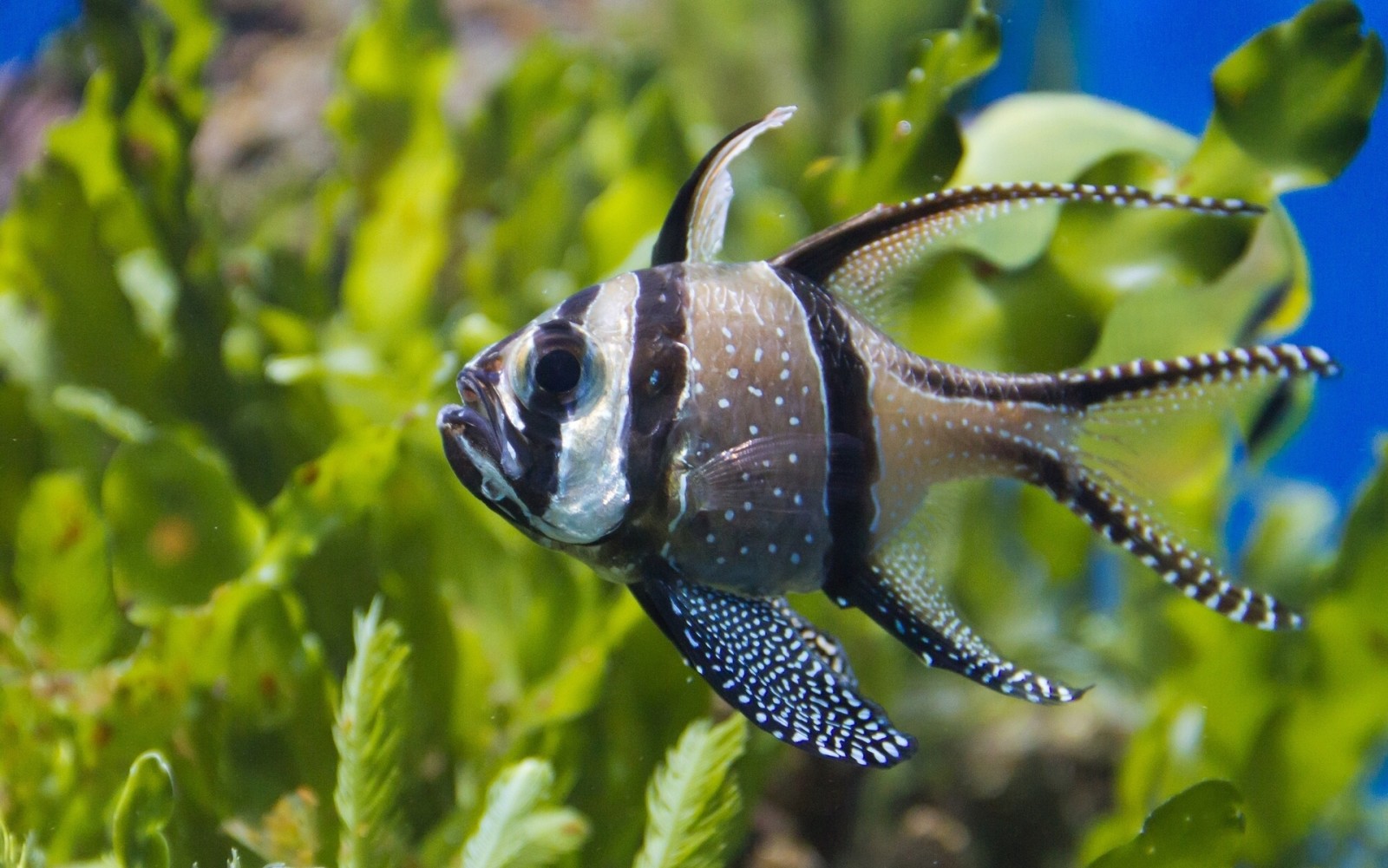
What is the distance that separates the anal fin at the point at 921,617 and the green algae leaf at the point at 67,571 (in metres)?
1.37

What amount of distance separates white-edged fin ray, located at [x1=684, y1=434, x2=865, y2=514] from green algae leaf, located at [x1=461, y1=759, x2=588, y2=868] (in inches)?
23.0

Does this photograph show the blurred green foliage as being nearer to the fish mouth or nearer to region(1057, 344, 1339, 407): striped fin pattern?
region(1057, 344, 1339, 407): striped fin pattern

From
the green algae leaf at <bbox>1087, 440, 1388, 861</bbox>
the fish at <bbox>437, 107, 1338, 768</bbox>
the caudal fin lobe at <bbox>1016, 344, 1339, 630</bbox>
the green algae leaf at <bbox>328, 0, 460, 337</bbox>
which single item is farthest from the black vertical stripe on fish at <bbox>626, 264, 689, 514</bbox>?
the green algae leaf at <bbox>328, 0, 460, 337</bbox>

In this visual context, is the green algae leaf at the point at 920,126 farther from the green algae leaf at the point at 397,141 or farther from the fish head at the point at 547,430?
the green algae leaf at the point at 397,141

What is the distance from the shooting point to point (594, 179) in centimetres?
299

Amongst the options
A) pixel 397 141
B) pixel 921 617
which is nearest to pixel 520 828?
pixel 921 617

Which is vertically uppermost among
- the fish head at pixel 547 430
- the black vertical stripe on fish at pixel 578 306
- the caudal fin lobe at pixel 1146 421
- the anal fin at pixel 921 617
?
the black vertical stripe on fish at pixel 578 306

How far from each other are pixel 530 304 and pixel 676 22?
7.32ft

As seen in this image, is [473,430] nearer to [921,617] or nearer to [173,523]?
[921,617]

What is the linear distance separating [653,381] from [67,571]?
4.38 ft

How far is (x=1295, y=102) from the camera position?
1.54m

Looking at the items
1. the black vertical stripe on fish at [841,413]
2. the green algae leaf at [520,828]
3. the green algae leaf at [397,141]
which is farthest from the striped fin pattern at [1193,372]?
the green algae leaf at [397,141]

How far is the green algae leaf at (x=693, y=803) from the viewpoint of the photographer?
129 cm

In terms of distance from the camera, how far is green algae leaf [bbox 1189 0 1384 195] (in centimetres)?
148
